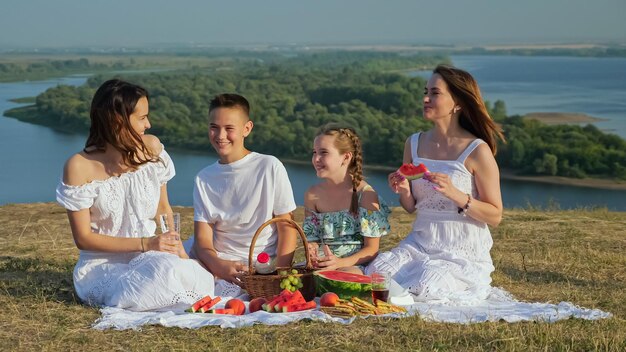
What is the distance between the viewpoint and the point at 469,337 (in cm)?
458

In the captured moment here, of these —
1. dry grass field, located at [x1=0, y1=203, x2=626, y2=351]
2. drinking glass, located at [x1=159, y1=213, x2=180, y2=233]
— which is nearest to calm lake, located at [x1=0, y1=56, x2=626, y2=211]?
dry grass field, located at [x1=0, y1=203, x2=626, y2=351]

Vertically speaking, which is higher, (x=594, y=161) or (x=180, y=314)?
(x=180, y=314)

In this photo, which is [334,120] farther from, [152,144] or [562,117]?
[152,144]

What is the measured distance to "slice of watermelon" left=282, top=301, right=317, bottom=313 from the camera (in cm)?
514

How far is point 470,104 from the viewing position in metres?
5.88

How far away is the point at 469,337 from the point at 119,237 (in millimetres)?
2300

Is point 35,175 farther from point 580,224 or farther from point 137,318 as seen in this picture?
point 137,318

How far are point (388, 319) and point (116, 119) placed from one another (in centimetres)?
207

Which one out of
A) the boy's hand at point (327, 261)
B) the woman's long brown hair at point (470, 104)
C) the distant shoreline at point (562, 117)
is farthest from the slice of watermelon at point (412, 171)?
the distant shoreline at point (562, 117)

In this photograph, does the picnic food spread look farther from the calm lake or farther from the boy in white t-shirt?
the calm lake

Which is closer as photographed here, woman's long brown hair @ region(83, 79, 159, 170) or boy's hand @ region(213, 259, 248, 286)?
woman's long brown hair @ region(83, 79, 159, 170)

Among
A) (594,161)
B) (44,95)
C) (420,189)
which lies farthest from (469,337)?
(44,95)

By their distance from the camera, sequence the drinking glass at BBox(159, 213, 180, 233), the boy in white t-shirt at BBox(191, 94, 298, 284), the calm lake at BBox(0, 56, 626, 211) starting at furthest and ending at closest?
the calm lake at BBox(0, 56, 626, 211)
the boy in white t-shirt at BBox(191, 94, 298, 284)
the drinking glass at BBox(159, 213, 180, 233)

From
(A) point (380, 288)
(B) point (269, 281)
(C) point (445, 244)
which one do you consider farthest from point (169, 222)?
(C) point (445, 244)
